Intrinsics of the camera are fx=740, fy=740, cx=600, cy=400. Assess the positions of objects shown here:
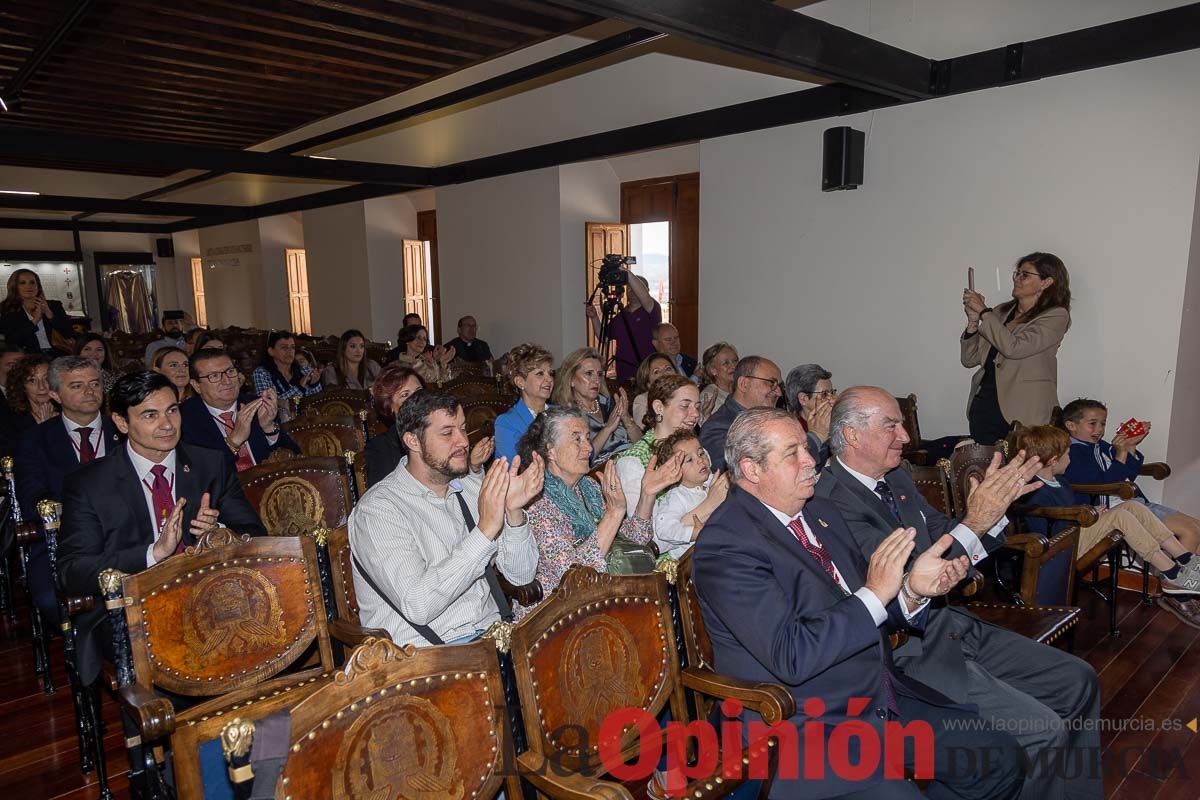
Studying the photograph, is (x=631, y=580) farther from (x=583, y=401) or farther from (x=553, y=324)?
(x=553, y=324)

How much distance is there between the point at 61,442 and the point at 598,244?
6.34 m

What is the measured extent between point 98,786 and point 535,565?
1668 millimetres

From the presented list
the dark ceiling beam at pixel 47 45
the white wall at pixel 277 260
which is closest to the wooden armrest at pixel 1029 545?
the dark ceiling beam at pixel 47 45

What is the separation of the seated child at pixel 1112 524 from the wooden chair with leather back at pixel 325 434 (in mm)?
3429

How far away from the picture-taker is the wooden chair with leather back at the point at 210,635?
1.80 metres

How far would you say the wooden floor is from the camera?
2.52 m

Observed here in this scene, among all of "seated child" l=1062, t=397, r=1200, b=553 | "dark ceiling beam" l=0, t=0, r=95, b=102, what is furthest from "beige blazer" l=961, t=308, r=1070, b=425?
"dark ceiling beam" l=0, t=0, r=95, b=102

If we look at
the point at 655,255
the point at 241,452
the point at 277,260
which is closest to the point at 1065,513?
the point at 241,452

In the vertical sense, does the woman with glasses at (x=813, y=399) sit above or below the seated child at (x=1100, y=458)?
above

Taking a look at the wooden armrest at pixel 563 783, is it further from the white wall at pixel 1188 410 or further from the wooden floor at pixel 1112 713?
the white wall at pixel 1188 410

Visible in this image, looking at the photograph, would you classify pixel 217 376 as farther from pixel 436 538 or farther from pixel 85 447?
pixel 436 538

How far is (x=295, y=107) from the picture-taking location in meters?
6.86

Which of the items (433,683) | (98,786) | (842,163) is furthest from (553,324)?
(433,683)

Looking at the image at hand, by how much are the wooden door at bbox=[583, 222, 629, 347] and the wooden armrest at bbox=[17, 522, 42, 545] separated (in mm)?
6237
